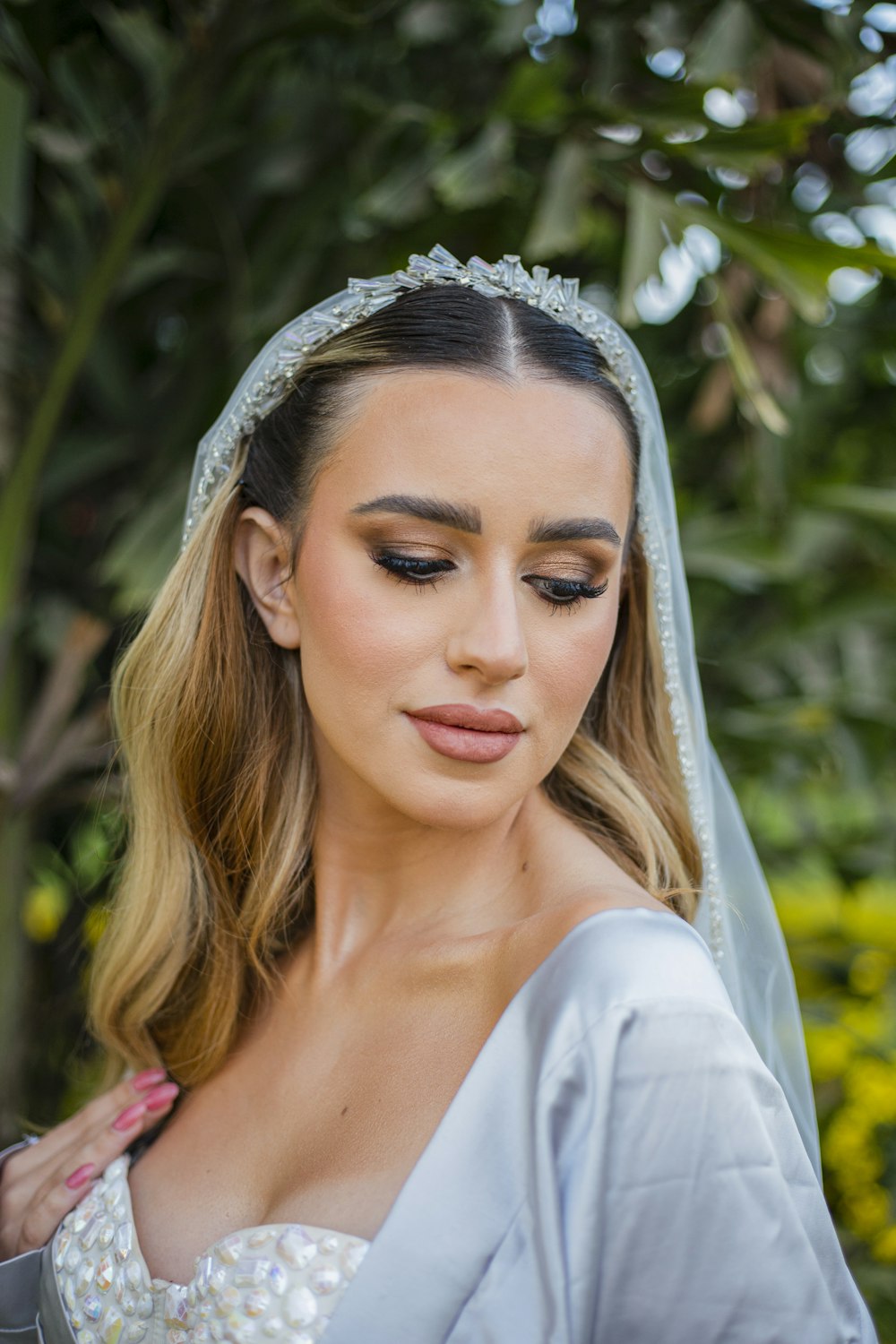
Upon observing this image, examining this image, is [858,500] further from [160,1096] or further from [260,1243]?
[260,1243]

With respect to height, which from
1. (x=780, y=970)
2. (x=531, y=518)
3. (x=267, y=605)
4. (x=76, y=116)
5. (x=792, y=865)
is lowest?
(x=792, y=865)

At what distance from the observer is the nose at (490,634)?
140cm

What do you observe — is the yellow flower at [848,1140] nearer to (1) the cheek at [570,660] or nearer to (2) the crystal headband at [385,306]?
(1) the cheek at [570,660]

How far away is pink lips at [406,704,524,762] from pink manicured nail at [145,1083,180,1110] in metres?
0.82

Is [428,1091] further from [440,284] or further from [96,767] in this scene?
[96,767]

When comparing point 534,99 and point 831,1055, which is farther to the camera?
point 831,1055

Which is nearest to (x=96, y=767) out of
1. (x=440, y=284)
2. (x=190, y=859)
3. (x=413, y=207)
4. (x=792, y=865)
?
(x=190, y=859)

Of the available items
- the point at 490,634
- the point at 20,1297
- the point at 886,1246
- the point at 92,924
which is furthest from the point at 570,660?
the point at 886,1246

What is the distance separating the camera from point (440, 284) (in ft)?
5.39

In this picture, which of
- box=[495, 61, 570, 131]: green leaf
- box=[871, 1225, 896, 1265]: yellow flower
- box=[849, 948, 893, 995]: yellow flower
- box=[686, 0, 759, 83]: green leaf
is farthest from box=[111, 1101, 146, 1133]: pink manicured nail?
box=[849, 948, 893, 995]: yellow flower

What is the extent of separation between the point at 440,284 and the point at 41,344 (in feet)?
5.61

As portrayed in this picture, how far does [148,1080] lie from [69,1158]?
0.17 m

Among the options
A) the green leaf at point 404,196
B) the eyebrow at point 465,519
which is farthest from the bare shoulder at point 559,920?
the green leaf at point 404,196

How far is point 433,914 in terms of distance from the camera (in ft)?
5.54
